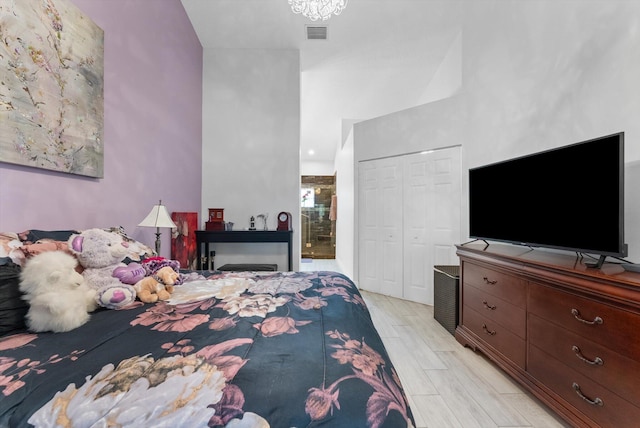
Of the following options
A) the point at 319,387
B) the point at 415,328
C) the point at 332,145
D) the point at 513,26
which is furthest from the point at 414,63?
the point at 319,387

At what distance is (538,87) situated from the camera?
83.4 inches

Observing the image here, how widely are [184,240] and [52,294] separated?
2.09m

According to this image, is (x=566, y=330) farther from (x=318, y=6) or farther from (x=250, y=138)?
(x=250, y=138)

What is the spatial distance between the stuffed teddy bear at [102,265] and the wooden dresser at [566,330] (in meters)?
2.23

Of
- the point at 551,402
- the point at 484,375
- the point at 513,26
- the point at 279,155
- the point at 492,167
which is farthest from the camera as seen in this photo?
the point at 279,155

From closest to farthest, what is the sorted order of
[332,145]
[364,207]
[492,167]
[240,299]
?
→ [240,299]
[492,167]
[364,207]
[332,145]

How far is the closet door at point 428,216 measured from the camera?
3.18m

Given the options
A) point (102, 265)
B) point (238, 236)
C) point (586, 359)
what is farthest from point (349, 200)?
point (102, 265)

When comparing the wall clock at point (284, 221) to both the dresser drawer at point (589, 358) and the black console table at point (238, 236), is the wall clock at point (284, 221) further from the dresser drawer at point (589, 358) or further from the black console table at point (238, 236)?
the dresser drawer at point (589, 358)

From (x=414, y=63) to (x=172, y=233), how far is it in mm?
4041

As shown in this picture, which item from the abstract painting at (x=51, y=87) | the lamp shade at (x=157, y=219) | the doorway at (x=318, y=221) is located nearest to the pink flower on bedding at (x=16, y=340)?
the abstract painting at (x=51, y=87)

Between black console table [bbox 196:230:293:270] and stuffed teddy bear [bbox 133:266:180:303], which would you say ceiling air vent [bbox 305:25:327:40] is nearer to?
black console table [bbox 196:230:293:270]

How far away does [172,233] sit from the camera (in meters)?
2.81

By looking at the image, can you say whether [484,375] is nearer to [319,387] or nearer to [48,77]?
[319,387]
